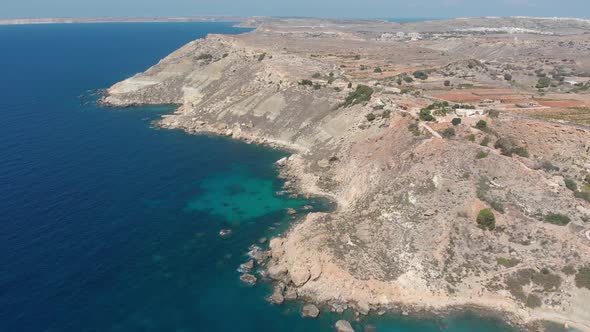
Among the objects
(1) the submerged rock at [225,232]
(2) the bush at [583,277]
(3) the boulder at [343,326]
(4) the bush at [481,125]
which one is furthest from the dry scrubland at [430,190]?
(1) the submerged rock at [225,232]

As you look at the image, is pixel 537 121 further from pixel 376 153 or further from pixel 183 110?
pixel 183 110

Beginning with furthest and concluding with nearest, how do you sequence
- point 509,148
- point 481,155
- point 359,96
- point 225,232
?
1. point 359,96
2. point 509,148
3. point 225,232
4. point 481,155

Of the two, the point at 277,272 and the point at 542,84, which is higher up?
the point at 542,84

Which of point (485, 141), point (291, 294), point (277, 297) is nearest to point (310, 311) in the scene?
point (291, 294)

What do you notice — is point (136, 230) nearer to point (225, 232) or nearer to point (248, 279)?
point (225, 232)

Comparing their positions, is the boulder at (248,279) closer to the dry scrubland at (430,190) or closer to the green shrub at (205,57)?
the dry scrubland at (430,190)

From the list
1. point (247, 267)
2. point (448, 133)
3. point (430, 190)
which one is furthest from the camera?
point (448, 133)
